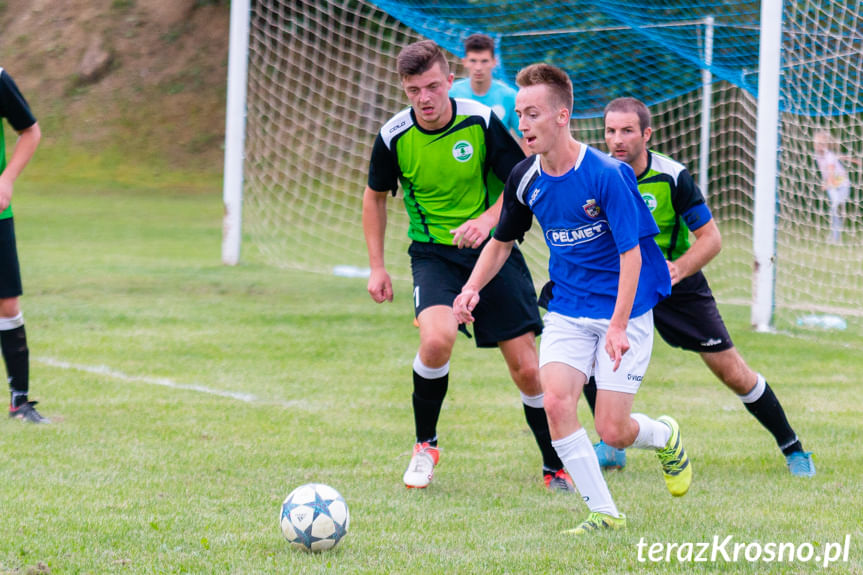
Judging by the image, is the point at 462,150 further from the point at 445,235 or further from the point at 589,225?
the point at 589,225

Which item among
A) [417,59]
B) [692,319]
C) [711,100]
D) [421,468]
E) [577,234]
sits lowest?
[711,100]

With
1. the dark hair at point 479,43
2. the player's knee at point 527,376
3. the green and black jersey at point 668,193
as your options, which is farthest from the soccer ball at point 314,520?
the dark hair at point 479,43

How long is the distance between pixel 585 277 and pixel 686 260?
0.76m

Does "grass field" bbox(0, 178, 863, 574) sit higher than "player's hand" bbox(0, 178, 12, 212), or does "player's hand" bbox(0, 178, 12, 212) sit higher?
"player's hand" bbox(0, 178, 12, 212)

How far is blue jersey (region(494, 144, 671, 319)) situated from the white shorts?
42mm

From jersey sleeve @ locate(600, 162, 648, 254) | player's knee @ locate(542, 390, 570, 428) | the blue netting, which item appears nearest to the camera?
jersey sleeve @ locate(600, 162, 648, 254)

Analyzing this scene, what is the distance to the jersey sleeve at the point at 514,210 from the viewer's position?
423cm

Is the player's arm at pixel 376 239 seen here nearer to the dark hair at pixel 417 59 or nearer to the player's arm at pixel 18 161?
the dark hair at pixel 417 59

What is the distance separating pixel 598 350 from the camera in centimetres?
418

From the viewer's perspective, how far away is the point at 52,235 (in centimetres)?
1714

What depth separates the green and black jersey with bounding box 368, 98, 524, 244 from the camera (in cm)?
495

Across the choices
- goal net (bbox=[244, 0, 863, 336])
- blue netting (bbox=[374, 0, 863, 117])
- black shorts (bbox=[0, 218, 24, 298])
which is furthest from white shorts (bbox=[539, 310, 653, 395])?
blue netting (bbox=[374, 0, 863, 117])

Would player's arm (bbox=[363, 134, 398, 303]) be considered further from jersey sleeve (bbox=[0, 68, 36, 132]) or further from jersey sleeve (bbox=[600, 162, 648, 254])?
jersey sleeve (bbox=[0, 68, 36, 132])

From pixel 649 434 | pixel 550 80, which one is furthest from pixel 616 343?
pixel 550 80
